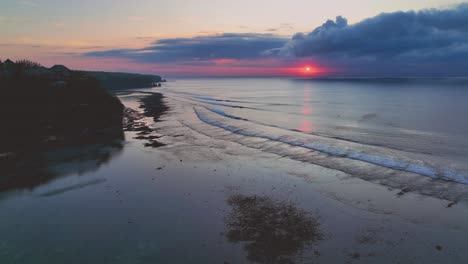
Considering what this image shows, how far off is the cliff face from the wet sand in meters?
15.0

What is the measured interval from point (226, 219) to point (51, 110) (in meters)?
35.2

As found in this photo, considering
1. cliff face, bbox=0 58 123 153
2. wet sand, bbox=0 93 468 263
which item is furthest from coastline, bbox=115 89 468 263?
cliff face, bbox=0 58 123 153

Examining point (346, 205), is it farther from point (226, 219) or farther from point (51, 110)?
point (51, 110)

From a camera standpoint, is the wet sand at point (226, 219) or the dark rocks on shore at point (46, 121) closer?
the wet sand at point (226, 219)

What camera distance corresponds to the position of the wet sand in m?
11.0

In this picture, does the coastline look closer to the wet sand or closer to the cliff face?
the wet sand

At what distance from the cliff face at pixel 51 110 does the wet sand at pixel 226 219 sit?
589 inches

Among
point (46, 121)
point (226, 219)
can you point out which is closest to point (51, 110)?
point (46, 121)

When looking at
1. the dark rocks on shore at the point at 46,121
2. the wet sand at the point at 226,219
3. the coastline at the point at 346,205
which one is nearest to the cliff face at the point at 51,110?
the dark rocks on shore at the point at 46,121

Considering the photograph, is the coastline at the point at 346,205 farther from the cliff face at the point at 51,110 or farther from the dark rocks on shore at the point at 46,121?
the cliff face at the point at 51,110

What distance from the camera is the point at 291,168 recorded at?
21344 mm

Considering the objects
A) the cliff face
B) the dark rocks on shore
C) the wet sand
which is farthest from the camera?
the cliff face

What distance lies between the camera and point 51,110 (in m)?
39.7

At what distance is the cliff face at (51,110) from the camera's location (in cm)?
3203
